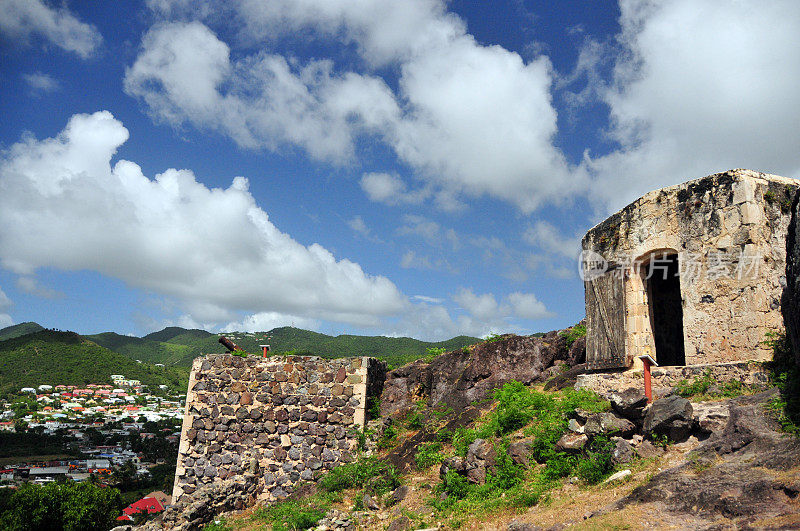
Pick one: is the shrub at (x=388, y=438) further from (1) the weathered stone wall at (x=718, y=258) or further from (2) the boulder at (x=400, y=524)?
(1) the weathered stone wall at (x=718, y=258)

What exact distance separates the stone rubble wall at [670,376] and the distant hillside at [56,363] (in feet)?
302

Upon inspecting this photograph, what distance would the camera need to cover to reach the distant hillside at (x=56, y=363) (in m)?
80.0

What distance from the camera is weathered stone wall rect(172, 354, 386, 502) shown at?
11094mm

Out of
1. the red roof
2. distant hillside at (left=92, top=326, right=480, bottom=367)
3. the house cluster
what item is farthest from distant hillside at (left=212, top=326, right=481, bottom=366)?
the house cluster

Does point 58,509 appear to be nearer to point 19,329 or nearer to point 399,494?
point 399,494

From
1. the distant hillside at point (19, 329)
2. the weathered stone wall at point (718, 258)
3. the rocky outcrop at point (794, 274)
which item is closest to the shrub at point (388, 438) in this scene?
the weathered stone wall at point (718, 258)

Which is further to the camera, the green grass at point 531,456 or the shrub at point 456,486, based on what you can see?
the shrub at point 456,486

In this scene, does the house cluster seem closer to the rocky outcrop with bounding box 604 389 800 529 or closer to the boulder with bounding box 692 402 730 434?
the boulder with bounding box 692 402 730 434

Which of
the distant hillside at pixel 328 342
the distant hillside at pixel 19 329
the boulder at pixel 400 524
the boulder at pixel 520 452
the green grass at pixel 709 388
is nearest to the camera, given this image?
the boulder at pixel 400 524

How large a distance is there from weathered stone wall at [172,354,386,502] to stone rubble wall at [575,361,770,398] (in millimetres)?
5078

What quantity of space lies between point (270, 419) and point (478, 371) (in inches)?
199

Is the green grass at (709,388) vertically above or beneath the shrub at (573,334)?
beneath

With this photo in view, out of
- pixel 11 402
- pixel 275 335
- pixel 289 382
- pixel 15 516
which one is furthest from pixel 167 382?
pixel 289 382

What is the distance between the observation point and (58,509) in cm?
2398
